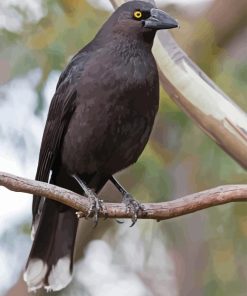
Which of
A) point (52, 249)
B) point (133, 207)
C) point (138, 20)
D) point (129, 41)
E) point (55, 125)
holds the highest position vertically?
point (138, 20)

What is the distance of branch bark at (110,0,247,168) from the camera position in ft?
18.6

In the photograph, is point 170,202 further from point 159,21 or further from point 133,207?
point 159,21

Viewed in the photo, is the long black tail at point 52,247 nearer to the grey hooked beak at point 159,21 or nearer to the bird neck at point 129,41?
the bird neck at point 129,41

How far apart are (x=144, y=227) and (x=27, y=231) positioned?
0.96 meters

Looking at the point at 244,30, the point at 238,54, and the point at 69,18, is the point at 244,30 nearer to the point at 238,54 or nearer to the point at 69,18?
the point at 238,54

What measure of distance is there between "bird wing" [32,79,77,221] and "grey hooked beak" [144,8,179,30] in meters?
0.53

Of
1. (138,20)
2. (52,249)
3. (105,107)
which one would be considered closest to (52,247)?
(52,249)

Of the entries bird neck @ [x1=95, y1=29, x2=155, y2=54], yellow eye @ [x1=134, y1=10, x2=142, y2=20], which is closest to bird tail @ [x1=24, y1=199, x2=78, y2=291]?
bird neck @ [x1=95, y1=29, x2=155, y2=54]

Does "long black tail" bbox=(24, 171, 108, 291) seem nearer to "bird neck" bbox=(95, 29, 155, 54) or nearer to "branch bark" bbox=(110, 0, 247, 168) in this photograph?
"branch bark" bbox=(110, 0, 247, 168)

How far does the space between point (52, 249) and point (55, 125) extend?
826mm

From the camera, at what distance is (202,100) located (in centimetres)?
585

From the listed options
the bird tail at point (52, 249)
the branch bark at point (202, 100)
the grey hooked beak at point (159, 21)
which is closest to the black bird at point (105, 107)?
the grey hooked beak at point (159, 21)

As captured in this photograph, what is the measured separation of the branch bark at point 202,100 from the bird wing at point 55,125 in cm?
70

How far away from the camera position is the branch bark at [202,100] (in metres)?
5.68
